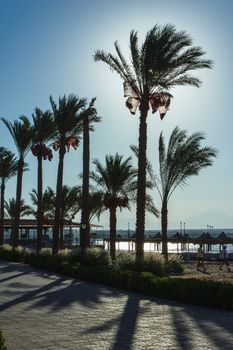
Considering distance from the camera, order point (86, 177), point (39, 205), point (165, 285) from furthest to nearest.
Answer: point (39, 205) < point (86, 177) < point (165, 285)

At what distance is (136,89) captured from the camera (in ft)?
74.3

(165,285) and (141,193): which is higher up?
(141,193)

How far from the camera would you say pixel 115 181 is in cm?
3531

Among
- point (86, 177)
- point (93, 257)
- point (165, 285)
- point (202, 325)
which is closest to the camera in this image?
point (202, 325)

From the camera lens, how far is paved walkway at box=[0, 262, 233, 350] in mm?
8805

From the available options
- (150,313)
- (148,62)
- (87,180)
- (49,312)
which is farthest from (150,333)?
(87,180)

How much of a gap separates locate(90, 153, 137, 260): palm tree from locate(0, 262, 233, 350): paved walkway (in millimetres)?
18338

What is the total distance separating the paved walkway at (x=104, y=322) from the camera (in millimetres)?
8805

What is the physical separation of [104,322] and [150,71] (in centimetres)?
1311

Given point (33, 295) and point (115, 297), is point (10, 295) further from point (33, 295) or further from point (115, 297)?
point (115, 297)

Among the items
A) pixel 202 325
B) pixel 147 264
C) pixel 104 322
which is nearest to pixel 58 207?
pixel 147 264

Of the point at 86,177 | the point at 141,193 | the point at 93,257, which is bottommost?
the point at 93,257

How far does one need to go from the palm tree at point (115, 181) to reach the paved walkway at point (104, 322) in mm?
18338

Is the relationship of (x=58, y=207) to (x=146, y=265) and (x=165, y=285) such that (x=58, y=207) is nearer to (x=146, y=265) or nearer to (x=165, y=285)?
(x=146, y=265)
